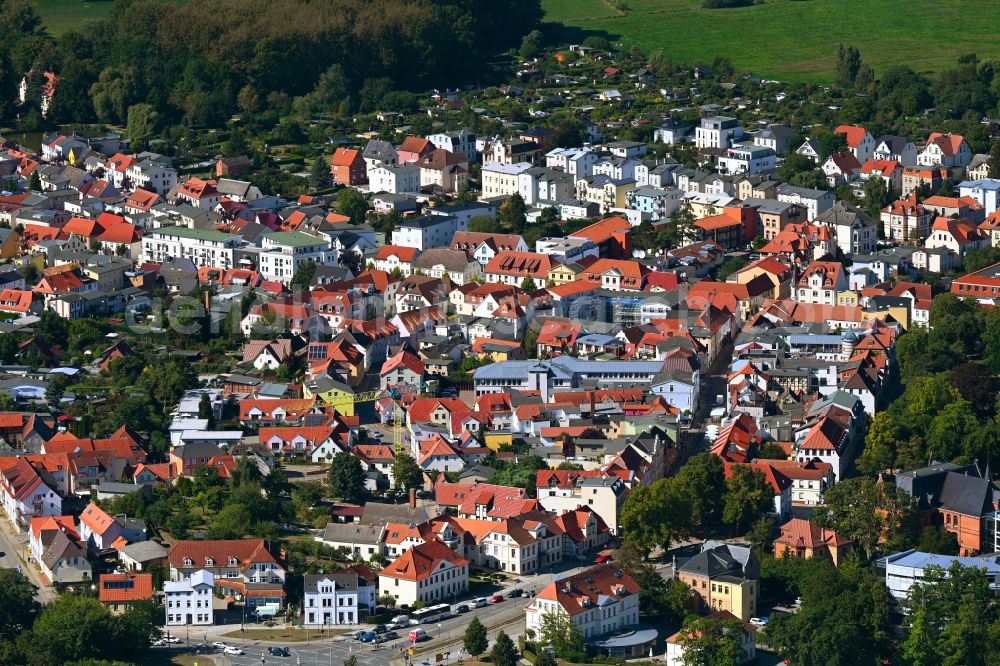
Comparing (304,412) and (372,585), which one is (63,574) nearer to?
(372,585)

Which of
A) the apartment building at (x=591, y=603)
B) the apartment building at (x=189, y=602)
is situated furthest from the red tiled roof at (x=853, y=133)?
the apartment building at (x=189, y=602)

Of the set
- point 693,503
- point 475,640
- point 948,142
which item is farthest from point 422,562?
point 948,142

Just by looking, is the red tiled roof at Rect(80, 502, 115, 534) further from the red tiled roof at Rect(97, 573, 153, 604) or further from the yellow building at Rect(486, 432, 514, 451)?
the yellow building at Rect(486, 432, 514, 451)

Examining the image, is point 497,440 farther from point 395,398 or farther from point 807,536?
point 807,536

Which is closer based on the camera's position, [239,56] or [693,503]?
[693,503]

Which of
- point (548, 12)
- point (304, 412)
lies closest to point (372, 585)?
point (304, 412)
